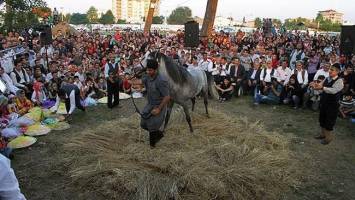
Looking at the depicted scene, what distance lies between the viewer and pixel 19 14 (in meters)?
18.2

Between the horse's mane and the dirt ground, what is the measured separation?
225 centimetres

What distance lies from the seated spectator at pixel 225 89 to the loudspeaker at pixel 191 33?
11.3 ft

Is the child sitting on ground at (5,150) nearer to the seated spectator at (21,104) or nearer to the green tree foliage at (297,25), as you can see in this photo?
the seated spectator at (21,104)

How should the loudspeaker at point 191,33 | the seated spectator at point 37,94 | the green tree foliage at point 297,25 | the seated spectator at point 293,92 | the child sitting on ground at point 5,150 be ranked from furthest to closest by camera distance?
the green tree foliage at point 297,25 → the loudspeaker at point 191,33 → the seated spectator at point 293,92 → the seated spectator at point 37,94 → the child sitting on ground at point 5,150

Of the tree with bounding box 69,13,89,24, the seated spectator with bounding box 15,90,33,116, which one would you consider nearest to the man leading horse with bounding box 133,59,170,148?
the seated spectator with bounding box 15,90,33,116

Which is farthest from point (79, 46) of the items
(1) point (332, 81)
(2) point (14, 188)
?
(2) point (14, 188)

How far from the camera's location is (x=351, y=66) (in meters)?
10.8

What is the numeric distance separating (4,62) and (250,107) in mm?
7057

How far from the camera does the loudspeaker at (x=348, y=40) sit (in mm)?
10878

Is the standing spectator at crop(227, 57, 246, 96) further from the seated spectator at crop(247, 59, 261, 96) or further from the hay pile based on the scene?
the hay pile

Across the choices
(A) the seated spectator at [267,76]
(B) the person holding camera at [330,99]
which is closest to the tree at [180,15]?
(A) the seated spectator at [267,76]

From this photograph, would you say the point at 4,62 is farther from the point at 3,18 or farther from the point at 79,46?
the point at 3,18

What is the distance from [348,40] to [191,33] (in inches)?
222

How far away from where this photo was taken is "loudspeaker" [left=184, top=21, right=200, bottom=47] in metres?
14.2
